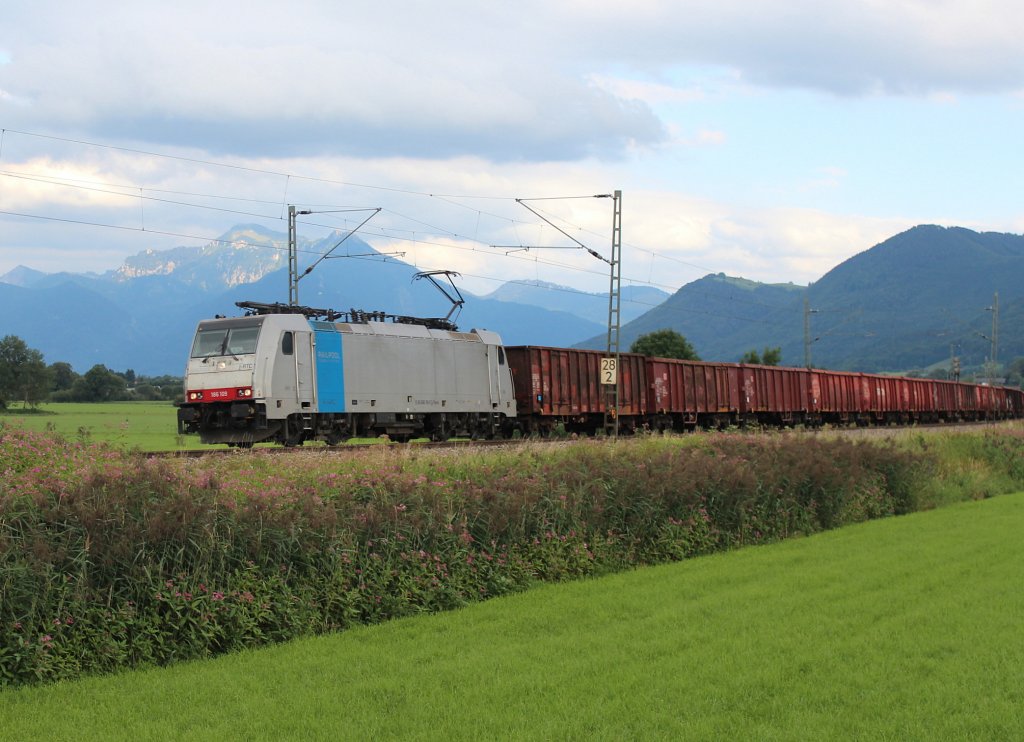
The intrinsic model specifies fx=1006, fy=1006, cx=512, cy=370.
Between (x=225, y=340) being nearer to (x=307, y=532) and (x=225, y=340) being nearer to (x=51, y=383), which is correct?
(x=307, y=532)

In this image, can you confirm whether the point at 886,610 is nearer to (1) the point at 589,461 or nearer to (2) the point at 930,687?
(2) the point at 930,687

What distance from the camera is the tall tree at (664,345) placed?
390 ft

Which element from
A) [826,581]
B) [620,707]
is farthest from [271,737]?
[826,581]

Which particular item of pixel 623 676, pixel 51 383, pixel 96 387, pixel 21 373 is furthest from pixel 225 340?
pixel 96 387

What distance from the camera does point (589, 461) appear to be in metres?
13.7

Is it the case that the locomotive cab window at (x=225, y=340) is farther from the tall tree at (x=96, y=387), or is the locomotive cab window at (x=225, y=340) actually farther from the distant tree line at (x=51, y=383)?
the tall tree at (x=96, y=387)

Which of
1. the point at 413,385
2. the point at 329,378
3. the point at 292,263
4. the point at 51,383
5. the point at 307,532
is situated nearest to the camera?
the point at 307,532

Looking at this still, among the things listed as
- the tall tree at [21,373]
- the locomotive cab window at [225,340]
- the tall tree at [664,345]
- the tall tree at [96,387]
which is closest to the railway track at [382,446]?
the locomotive cab window at [225,340]

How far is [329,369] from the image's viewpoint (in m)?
26.8

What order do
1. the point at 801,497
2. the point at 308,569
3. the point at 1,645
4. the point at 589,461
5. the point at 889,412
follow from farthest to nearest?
the point at 889,412 → the point at 801,497 → the point at 589,461 → the point at 308,569 → the point at 1,645

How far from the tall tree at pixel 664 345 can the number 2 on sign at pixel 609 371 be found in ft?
279

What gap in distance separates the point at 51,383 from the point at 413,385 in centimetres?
8548

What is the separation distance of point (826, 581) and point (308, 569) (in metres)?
5.63

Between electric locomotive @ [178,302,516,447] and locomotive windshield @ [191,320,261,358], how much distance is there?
26 millimetres
